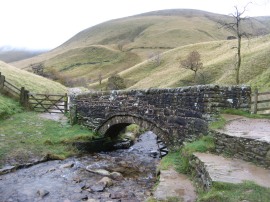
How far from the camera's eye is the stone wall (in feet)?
27.2

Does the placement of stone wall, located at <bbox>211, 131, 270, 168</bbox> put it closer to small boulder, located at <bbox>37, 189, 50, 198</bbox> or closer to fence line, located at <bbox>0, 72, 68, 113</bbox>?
small boulder, located at <bbox>37, 189, 50, 198</bbox>

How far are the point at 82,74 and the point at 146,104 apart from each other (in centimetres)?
10304

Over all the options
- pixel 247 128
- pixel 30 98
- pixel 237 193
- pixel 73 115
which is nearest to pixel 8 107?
pixel 30 98

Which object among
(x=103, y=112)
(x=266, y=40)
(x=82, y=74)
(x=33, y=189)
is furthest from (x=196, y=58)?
(x=82, y=74)

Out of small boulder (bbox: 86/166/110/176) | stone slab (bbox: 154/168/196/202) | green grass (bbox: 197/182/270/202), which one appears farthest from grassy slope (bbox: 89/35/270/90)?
green grass (bbox: 197/182/270/202)

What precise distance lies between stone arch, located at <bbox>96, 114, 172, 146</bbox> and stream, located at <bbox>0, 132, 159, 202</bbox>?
154cm

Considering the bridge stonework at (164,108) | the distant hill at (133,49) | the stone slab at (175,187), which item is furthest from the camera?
the distant hill at (133,49)

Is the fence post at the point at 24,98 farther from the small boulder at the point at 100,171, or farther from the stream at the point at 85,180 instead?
the small boulder at the point at 100,171

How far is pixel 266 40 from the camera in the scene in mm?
60031

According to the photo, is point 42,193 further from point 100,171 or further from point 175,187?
point 175,187

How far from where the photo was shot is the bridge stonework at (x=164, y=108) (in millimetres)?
11812

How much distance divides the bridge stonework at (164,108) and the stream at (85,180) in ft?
6.49

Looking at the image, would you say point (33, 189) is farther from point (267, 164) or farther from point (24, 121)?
point (24, 121)

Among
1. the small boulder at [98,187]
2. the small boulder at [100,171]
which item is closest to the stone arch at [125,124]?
the small boulder at [100,171]
